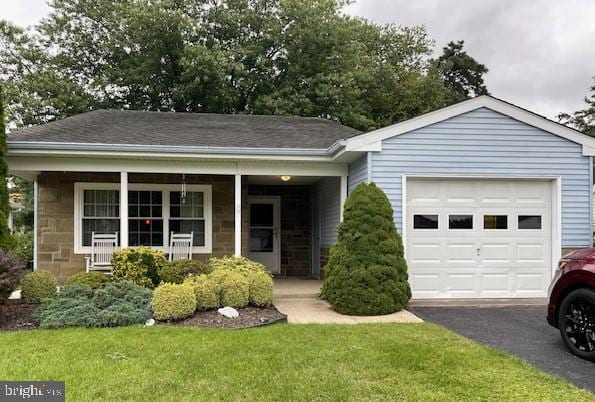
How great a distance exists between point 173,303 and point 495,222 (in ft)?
18.8

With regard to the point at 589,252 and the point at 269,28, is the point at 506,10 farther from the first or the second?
the point at 589,252

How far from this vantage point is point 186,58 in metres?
18.8

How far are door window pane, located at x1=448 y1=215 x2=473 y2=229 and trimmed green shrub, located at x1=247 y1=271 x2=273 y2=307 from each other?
3.46 meters

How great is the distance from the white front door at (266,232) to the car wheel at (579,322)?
8.39m

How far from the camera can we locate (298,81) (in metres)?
20.6

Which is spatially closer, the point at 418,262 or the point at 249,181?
the point at 418,262

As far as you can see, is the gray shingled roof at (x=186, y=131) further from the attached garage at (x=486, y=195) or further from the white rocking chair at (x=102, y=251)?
the white rocking chair at (x=102, y=251)

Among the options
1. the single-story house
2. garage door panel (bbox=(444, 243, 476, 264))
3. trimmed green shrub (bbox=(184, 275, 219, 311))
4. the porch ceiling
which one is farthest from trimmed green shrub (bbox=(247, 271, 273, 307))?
the porch ceiling

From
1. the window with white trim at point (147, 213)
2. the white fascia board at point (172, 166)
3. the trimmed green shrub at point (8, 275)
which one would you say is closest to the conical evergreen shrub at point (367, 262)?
the white fascia board at point (172, 166)

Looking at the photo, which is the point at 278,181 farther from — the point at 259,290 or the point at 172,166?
the point at 259,290

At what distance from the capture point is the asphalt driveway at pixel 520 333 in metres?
5.07

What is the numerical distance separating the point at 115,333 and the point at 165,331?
23.3 inches

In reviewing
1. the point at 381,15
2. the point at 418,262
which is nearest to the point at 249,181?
the point at 418,262

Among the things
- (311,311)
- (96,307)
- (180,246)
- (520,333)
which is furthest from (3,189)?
(520,333)
